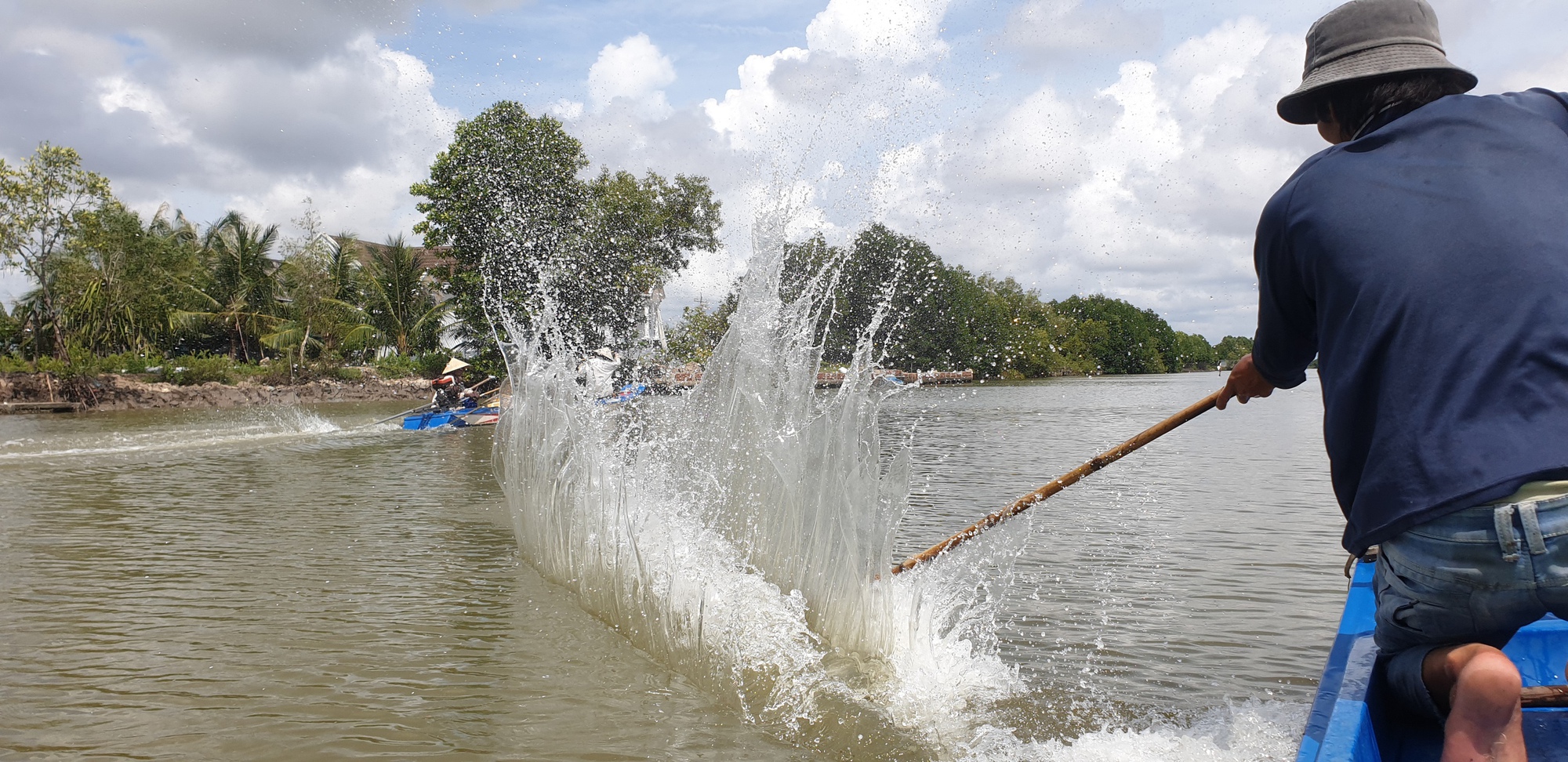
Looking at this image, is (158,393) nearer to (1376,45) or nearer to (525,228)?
(525,228)

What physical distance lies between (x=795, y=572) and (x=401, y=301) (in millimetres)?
42745

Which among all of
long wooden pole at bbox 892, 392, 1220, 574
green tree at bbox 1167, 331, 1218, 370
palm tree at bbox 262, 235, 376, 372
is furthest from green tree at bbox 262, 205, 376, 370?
green tree at bbox 1167, 331, 1218, 370

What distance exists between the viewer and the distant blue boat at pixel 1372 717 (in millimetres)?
2344

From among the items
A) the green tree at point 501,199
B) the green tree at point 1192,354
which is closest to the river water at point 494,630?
the green tree at point 501,199

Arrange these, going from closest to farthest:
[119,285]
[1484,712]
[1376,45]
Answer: [1484,712] < [1376,45] < [119,285]

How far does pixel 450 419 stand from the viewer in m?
22.5

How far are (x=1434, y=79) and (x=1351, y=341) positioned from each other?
67cm

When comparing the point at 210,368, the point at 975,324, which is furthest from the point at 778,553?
the point at 975,324

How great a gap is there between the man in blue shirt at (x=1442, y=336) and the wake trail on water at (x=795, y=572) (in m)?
2.08

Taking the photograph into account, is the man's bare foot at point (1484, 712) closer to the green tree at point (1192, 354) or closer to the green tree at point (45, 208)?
the green tree at point (45, 208)

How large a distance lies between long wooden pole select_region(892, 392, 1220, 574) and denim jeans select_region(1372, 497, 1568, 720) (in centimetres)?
88

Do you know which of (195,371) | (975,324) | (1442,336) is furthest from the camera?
(975,324)

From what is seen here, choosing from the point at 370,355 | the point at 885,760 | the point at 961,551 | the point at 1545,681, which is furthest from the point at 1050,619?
the point at 370,355

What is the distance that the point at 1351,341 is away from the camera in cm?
197
